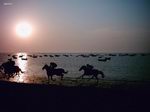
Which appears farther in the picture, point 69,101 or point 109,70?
point 109,70

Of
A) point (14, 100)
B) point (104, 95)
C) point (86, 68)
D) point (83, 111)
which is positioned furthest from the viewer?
point (86, 68)

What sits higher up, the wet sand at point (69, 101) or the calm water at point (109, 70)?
the wet sand at point (69, 101)

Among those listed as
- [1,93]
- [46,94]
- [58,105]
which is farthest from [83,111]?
[1,93]

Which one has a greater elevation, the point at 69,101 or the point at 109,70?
the point at 69,101

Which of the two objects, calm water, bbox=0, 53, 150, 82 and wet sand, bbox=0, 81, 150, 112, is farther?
calm water, bbox=0, 53, 150, 82

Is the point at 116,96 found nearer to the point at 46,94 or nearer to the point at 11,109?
the point at 46,94

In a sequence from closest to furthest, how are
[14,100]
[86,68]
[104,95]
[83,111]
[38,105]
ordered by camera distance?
[83,111] → [38,105] → [14,100] → [104,95] → [86,68]

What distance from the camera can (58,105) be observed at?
10695 mm

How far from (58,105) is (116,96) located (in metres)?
2.80

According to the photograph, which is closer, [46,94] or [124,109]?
[124,109]

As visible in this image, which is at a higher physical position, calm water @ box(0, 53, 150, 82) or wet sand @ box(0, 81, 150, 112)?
wet sand @ box(0, 81, 150, 112)

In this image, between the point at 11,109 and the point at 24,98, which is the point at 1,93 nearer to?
the point at 24,98

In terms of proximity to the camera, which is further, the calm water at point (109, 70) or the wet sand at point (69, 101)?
the calm water at point (109, 70)

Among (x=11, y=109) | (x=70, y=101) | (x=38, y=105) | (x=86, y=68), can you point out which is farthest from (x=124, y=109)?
(x=86, y=68)
